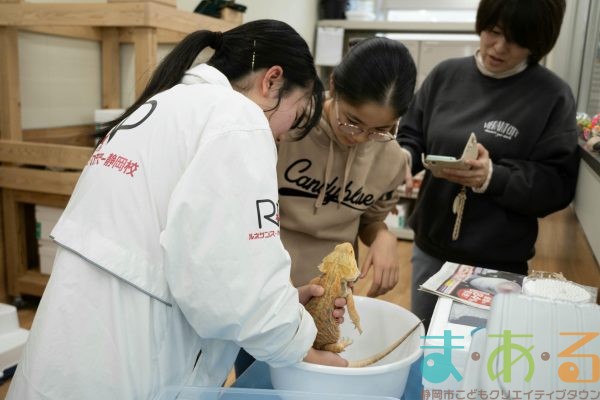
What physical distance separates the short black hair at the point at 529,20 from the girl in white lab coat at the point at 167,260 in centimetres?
86

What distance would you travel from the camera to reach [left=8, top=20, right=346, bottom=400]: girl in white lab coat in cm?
70

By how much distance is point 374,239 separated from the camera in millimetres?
1318

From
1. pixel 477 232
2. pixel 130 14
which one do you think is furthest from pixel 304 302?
pixel 130 14

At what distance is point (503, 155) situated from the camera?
1444mm

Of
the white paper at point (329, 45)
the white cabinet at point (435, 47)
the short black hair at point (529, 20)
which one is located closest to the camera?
the short black hair at point (529, 20)

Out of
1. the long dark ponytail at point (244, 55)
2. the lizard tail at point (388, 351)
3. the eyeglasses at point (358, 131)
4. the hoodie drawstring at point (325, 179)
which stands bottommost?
the lizard tail at point (388, 351)

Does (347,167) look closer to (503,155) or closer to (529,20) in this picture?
(503,155)

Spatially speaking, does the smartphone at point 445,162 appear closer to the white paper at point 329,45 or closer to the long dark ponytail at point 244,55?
the long dark ponytail at point 244,55

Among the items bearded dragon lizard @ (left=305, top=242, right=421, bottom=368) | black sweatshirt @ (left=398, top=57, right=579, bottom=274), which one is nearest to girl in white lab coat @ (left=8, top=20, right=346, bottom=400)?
bearded dragon lizard @ (left=305, top=242, right=421, bottom=368)

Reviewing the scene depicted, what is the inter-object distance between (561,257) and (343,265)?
1.49 meters

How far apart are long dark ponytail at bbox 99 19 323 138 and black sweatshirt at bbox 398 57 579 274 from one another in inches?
27.2

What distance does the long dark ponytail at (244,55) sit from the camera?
0.89m

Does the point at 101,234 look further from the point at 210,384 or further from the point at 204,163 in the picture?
the point at 210,384

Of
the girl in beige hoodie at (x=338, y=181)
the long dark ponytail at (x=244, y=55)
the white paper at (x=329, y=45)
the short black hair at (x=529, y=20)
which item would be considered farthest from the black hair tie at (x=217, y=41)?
the white paper at (x=329, y=45)
